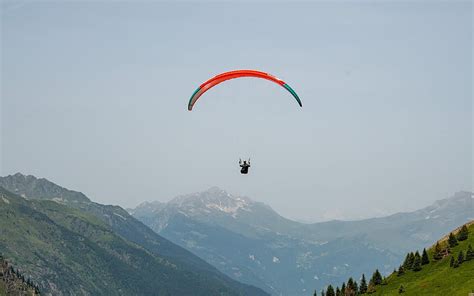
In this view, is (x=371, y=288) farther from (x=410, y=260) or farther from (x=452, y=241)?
(x=452, y=241)

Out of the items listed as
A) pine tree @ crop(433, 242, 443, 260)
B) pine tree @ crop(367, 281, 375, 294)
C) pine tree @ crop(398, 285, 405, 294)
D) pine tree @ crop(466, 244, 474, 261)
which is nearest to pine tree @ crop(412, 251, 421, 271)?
pine tree @ crop(433, 242, 443, 260)

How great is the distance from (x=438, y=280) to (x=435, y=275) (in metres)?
5.22

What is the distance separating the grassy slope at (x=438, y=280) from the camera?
12188 centimetres

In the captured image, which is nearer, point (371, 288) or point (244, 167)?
point (244, 167)

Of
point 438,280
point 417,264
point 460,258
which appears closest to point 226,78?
point 438,280

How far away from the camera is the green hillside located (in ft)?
411

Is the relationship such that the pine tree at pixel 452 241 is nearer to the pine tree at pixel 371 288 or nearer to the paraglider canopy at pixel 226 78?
the pine tree at pixel 371 288

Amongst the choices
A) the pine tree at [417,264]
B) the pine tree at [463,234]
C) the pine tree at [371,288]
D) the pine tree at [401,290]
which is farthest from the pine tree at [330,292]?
the pine tree at [463,234]

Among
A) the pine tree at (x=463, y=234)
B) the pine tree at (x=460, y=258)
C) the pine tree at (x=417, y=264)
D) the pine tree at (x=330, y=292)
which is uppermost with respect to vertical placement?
the pine tree at (x=463, y=234)

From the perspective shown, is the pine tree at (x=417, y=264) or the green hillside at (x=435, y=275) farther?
the pine tree at (x=417, y=264)

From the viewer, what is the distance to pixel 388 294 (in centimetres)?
14025

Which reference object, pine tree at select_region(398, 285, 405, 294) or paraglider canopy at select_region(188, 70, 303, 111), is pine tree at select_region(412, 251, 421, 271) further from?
paraglider canopy at select_region(188, 70, 303, 111)

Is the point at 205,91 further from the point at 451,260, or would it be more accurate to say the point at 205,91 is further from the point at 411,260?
the point at 411,260

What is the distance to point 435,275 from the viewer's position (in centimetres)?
13662
